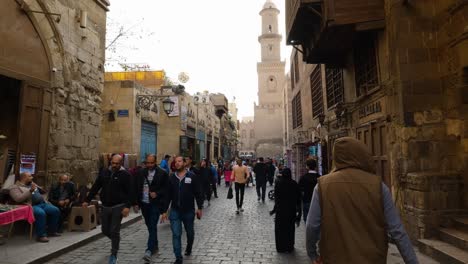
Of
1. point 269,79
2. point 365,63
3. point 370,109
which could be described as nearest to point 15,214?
point 370,109

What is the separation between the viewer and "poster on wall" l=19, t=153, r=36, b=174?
22.7 ft

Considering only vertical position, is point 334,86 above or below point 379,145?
above

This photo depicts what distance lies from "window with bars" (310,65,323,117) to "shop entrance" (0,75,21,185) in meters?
11.4

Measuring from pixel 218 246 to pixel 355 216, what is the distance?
4491 millimetres

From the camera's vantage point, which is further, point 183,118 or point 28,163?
point 183,118

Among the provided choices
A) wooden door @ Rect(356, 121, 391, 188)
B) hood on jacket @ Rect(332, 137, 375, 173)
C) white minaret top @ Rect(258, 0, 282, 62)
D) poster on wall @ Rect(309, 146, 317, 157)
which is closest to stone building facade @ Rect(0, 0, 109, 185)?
hood on jacket @ Rect(332, 137, 375, 173)

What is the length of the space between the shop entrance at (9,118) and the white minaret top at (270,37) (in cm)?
6307

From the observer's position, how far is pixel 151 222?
Result: 577 cm

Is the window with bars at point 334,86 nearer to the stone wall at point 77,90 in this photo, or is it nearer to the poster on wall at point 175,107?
the poster on wall at point 175,107

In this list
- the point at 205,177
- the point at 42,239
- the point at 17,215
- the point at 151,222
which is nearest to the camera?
the point at 17,215

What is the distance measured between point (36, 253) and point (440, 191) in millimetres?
7123

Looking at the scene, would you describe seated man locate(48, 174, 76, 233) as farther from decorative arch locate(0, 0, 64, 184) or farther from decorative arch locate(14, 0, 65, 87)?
decorative arch locate(14, 0, 65, 87)

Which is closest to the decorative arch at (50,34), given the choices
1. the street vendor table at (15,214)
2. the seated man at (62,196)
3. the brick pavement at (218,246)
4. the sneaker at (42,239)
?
the seated man at (62,196)

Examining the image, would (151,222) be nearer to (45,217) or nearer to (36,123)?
(45,217)
